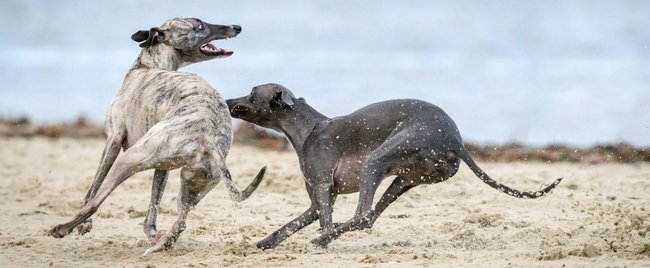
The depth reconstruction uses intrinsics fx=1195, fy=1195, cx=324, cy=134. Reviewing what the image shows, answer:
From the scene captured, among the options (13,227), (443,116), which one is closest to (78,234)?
(13,227)

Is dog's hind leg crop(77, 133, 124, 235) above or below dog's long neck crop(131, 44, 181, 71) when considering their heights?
below

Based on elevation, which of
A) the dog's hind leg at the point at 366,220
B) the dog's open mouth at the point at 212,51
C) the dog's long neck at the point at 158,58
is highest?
the dog's open mouth at the point at 212,51


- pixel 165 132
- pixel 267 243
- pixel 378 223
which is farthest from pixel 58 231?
pixel 378 223

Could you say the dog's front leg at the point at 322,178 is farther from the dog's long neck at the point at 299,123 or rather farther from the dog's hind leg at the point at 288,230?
the dog's long neck at the point at 299,123

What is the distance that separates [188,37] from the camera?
10.6 meters

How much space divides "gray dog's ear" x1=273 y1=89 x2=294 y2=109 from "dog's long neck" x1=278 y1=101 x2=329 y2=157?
86 mm

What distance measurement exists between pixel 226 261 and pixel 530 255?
2203 millimetres

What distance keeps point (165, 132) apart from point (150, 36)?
1992mm

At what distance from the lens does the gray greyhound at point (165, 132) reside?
8719 millimetres

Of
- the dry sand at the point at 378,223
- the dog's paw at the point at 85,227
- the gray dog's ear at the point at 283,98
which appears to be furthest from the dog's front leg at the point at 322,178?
the dog's paw at the point at 85,227

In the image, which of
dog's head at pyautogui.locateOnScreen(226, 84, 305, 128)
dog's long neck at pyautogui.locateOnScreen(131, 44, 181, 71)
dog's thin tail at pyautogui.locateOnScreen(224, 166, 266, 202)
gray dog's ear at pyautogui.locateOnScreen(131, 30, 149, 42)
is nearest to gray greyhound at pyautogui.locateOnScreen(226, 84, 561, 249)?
dog's head at pyautogui.locateOnScreen(226, 84, 305, 128)

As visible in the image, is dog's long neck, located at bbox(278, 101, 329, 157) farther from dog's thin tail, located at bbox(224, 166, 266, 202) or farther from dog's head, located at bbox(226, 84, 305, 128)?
dog's thin tail, located at bbox(224, 166, 266, 202)

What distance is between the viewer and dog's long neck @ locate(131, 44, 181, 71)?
10.4 metres

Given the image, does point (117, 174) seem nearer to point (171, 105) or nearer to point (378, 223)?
point (171, 105)
